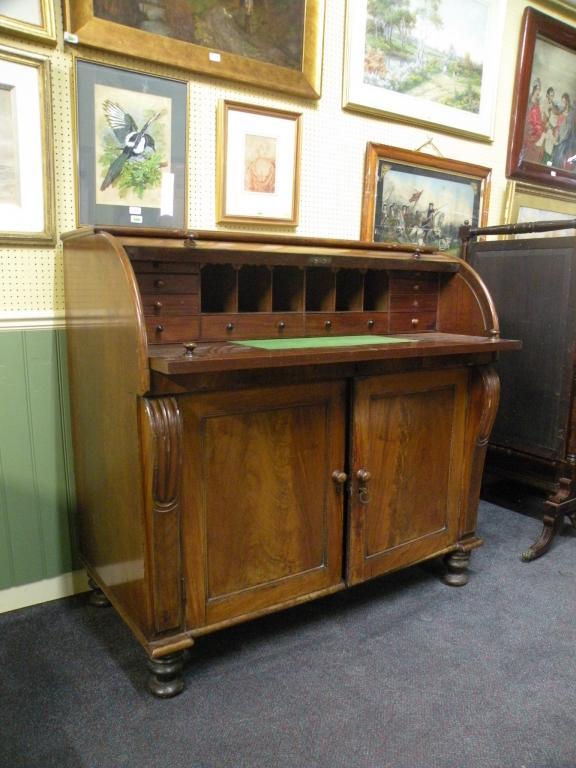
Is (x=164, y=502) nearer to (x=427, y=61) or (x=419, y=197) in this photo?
(x=419, y=197)

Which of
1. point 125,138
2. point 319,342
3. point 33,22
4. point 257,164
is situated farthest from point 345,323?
point 33,22

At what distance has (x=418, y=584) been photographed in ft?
7.90

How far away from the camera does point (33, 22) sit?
188 centimetres

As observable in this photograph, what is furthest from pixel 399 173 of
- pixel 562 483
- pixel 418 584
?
pixel 418 584

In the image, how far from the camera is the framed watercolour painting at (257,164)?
2311 millimetres

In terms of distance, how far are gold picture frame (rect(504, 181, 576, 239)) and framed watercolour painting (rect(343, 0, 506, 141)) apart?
39 cm

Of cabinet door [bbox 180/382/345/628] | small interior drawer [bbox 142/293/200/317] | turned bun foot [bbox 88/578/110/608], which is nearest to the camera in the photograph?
cabinet door [bbox 180/382/345/628]

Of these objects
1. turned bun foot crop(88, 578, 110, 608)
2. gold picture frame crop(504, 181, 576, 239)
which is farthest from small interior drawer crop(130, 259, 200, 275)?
gold picture frame crop(504, 181, 576, 239)

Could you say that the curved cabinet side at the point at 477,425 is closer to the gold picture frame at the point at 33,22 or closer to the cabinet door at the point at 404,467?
the cabinet door at the point at 404,467

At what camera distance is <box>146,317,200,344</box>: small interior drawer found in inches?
71.2

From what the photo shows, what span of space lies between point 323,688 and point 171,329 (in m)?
1.18

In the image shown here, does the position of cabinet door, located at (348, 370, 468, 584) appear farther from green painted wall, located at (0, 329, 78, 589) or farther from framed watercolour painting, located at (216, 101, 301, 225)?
green painted wall, located at (0, 329, 78, 589)

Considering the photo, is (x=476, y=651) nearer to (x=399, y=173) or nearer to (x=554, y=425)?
(x=554, y=425)

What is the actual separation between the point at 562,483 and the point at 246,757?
1861mm
